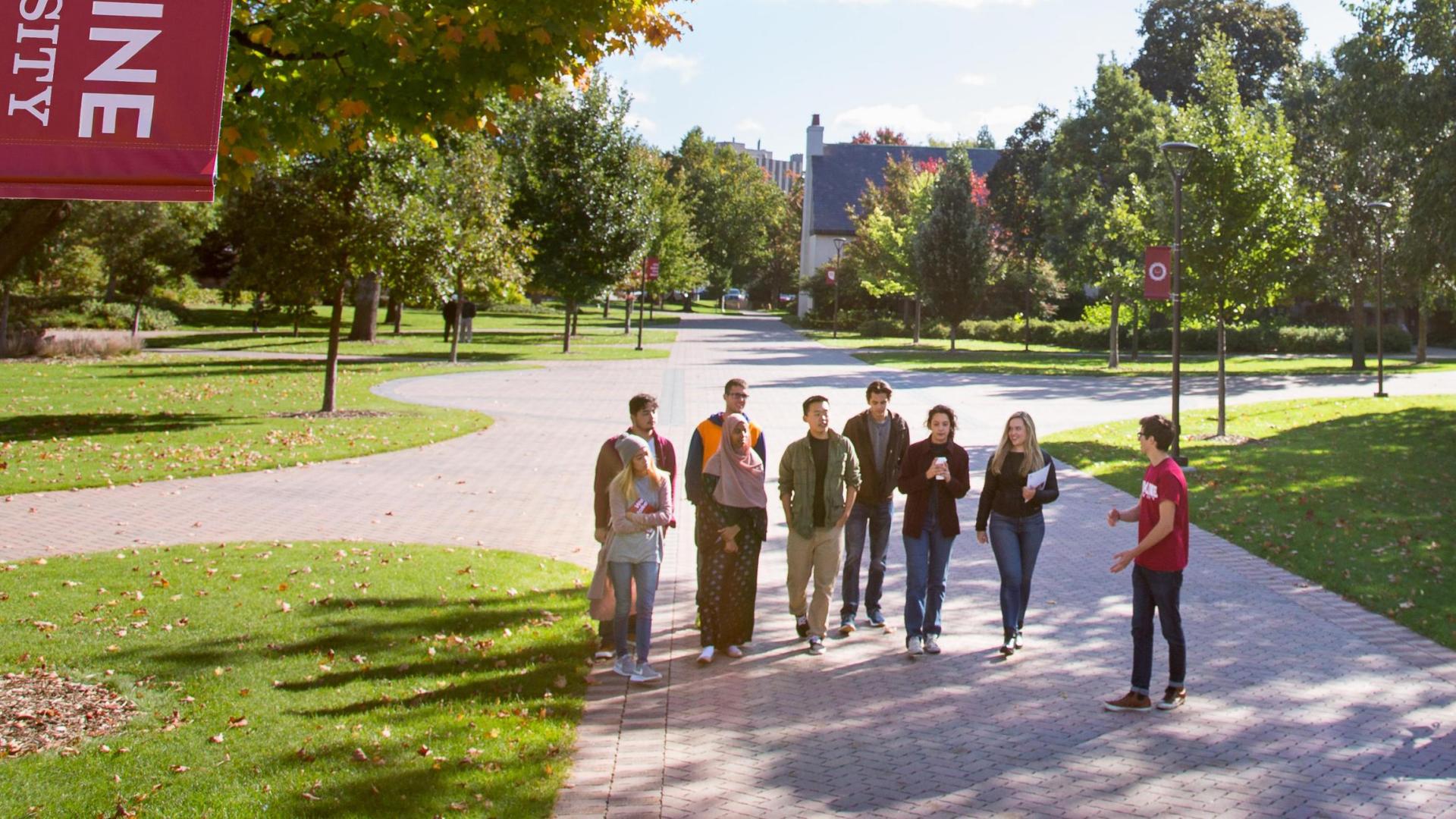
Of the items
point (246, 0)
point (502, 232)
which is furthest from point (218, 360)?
point (246, 0)

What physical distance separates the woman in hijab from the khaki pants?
32 centimetres

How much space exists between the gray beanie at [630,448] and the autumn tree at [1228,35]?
46.8 meters

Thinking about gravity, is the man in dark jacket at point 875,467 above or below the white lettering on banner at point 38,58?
below

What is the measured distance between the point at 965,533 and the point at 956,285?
35.2m

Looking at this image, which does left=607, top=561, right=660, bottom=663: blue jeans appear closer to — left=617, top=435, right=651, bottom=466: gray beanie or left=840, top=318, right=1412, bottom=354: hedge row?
left=617, top=435, right=651, bottom=466: gray beanie

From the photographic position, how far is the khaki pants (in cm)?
869

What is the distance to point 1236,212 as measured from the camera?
21016 mm

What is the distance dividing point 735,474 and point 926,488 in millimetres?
1307

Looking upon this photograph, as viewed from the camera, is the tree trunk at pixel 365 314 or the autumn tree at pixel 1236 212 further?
the tree trunk at pixel 365 314

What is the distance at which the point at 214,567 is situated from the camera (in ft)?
34.2

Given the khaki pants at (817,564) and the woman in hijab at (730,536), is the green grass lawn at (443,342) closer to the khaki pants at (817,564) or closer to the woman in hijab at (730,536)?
the khaki pants at (817,564)

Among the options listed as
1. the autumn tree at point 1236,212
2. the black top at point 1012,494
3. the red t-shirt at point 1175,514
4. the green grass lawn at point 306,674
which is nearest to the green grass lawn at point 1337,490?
the autumn tree at point 1236,212

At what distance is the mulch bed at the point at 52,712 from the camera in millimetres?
6184

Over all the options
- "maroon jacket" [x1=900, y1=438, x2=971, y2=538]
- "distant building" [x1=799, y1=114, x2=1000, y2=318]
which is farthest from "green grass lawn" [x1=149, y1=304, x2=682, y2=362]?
"maroon jacket" [x1=900, y1=438, x2=971, y2=538]
